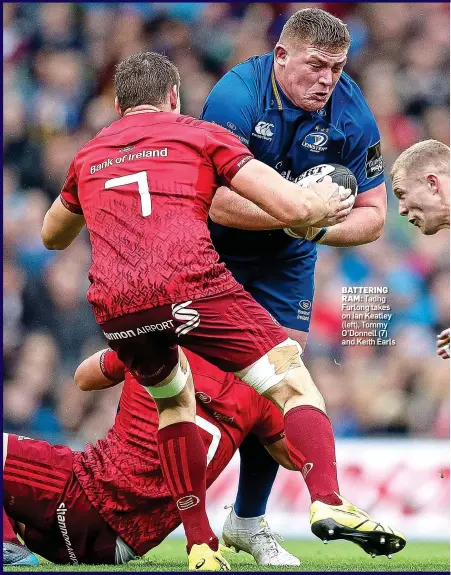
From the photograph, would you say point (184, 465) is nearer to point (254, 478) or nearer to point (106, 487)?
point (106, 487)

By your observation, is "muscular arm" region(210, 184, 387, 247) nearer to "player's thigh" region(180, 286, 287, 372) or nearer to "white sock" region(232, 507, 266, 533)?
"player's thigh" region(180, 286, 287, 372)

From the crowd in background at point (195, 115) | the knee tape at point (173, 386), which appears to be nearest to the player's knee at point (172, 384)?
the knee tape at point (173, 386)

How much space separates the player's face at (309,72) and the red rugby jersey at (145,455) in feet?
4.57

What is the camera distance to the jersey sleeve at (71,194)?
14.2 feet

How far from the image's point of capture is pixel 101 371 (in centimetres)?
508

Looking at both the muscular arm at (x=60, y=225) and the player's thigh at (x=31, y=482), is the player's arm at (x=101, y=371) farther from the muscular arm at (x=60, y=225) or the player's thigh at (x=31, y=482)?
the muscular arm at (x=60, y=225)

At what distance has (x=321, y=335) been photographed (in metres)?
8.80

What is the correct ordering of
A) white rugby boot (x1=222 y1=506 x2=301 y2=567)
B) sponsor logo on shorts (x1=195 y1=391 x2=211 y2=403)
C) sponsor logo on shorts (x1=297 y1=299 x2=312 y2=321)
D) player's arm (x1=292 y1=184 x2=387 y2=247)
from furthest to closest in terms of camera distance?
sponsor logo on shorts (x1=297 y1=299 x2=312 y2=321)
player's arm (x1=292 y1=184 x2=387 y2=247)
white rugby boot (x1=222 y1=506 x2=301 y2=567)
sponsor logo on shorts (x1=195 y1=391 x2=211 y2=403)

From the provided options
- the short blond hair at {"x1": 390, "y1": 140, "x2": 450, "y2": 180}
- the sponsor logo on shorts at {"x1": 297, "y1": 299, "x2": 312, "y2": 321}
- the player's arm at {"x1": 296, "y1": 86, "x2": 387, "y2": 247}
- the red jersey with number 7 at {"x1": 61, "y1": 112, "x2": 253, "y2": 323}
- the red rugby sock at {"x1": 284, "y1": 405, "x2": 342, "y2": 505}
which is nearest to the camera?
the red rugby sock at {"x1": 284, "y1": 405, "x2": 342, "y2": 505}

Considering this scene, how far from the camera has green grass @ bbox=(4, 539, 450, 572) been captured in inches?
174

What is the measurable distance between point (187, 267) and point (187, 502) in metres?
0.99

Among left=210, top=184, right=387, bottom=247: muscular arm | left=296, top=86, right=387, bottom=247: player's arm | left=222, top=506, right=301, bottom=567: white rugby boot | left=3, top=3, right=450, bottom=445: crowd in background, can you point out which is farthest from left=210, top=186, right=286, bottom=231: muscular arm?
left=3, top=3, right=450, bottom=445: crowd in background

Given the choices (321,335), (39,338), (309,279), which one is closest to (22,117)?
(39,338)

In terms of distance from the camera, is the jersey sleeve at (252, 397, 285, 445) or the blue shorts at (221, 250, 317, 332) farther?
the blue shorts at (221, 250, 317, 332)
